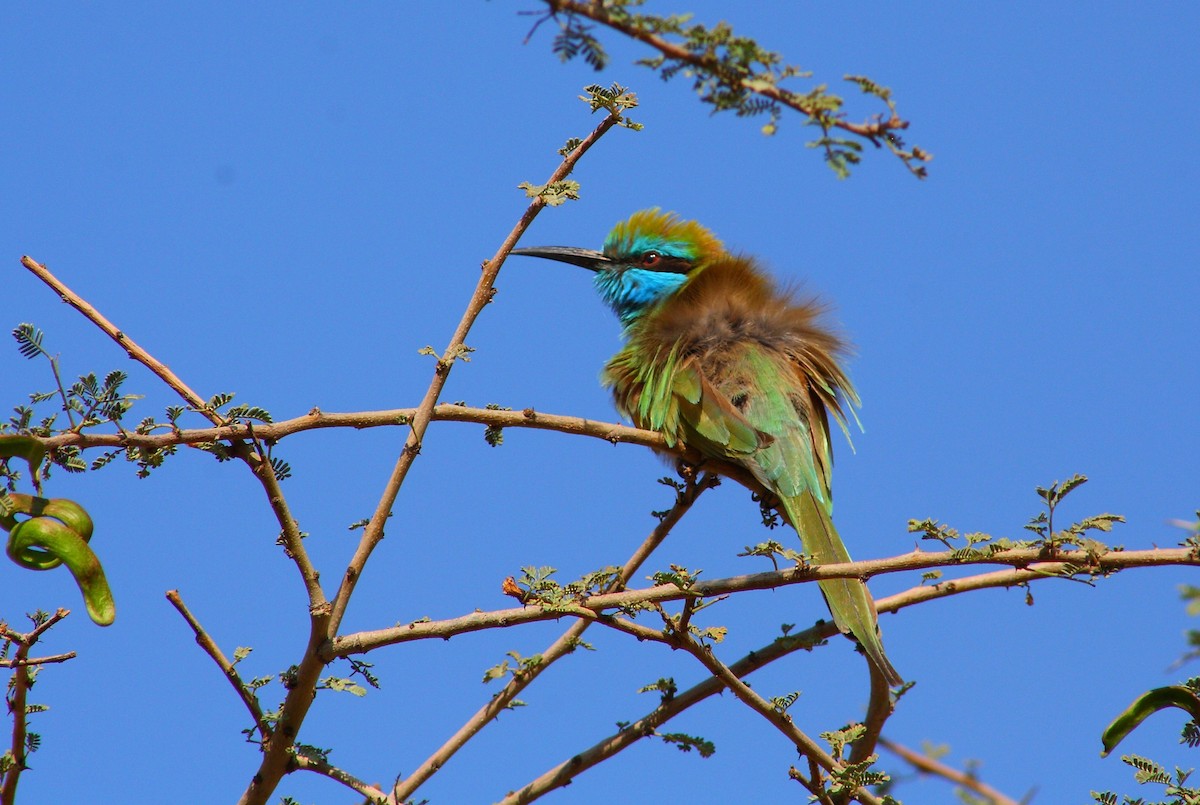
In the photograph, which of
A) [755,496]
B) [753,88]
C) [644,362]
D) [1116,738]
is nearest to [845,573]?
[1116,738]

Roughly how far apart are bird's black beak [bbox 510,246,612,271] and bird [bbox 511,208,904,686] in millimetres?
163

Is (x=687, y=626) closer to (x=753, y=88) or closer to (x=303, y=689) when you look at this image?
(x=303, y=689)

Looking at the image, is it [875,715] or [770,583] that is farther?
[875,715]

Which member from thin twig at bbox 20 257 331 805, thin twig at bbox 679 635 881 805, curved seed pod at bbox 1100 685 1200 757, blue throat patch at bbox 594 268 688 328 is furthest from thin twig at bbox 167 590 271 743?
blue throat patch at bbox 594 268 688 328

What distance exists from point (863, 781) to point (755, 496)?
1553 mm

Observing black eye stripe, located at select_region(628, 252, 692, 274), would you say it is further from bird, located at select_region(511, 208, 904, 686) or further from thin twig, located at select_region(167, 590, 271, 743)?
thin twig, located at select_region(167, 590, 271, 743)

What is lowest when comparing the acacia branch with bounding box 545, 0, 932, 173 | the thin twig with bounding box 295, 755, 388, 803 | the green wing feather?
the thin twig with bounding box 295, 755, 388, 803

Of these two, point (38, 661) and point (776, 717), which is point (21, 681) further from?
point (776, 717)

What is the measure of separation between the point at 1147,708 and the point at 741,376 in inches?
70.9

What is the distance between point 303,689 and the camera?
230 cm

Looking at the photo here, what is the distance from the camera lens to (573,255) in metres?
5.28

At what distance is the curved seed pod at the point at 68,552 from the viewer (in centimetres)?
208

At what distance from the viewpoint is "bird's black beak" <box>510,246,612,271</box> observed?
5.21 meters

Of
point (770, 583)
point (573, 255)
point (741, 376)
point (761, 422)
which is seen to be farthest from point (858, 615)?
point (573, 255)
